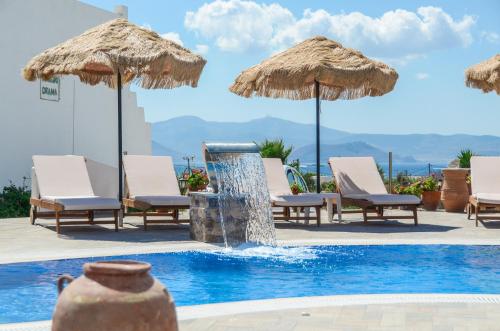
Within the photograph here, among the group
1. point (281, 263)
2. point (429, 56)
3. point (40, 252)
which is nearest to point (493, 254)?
point (281, 263)

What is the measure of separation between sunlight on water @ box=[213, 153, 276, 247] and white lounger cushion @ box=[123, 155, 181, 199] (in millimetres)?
1412

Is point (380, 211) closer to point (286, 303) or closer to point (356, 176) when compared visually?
point (356, 176)

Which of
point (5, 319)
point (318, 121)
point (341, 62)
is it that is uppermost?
point (341, 62)

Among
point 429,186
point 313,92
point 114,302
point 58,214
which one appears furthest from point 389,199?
point 114,302

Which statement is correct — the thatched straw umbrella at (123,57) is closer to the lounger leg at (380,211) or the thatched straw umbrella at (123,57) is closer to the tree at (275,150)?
the lounger leg at (380,211)

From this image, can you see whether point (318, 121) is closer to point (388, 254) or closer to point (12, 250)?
point (388, 254)

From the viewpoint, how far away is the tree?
633 inches

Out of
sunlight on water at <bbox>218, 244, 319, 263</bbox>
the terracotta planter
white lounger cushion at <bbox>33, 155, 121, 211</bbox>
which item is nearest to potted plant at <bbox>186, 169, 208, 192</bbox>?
white lounger cushion at <bbox>33, 155, 121, 211</bbox>

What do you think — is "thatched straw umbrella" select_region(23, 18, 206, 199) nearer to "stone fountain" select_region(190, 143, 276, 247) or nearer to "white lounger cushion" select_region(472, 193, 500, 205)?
"stone fountain" select_region(190, 143, 276, 247)

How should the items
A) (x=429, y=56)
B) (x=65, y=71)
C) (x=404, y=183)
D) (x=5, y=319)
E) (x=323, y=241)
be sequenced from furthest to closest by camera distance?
(x=429, y=56)
(x=404, y=183)
(x=65, y=71)
(x=323, y=241)
(x=5, y=319)

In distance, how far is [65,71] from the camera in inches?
420

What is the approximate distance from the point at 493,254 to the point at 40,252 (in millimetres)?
5160

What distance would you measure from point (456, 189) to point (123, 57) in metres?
7.32

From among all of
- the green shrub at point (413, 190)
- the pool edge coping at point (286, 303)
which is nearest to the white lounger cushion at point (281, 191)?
the green shrub at point (413, 190)
